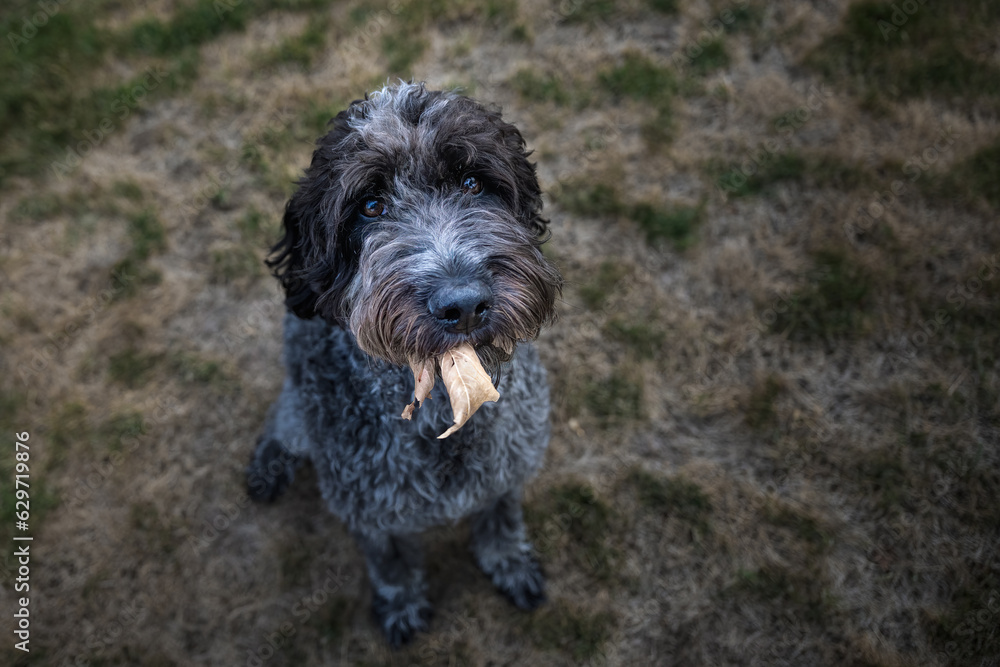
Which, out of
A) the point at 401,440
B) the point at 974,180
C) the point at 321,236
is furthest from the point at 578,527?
the point at 974,180

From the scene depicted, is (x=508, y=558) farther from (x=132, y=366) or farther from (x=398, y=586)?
(x=132, y=366)

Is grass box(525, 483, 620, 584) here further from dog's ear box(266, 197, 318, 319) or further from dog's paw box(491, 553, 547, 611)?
dog's ear box(266, 197, 318, 319)

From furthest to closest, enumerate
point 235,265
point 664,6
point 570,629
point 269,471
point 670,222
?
point 664,6 → point 235,265 → point 670,222 → point 269,471 → point 570,629

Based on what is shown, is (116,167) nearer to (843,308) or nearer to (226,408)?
(226,408)

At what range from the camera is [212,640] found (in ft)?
15.0

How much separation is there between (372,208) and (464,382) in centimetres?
104

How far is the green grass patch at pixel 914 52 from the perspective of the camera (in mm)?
5723

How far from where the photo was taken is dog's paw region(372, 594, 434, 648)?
171 inches

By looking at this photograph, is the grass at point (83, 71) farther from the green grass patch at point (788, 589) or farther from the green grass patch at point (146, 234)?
the green grass patch at point (788, 589)

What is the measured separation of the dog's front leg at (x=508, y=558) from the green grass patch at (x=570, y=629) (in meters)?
0.13

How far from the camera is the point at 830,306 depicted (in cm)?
514

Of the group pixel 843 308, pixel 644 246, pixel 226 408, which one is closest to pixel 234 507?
pixel 226 408

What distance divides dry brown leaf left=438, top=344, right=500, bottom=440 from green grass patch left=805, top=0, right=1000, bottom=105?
5390 mm

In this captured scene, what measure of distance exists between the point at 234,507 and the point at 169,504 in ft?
1.78
